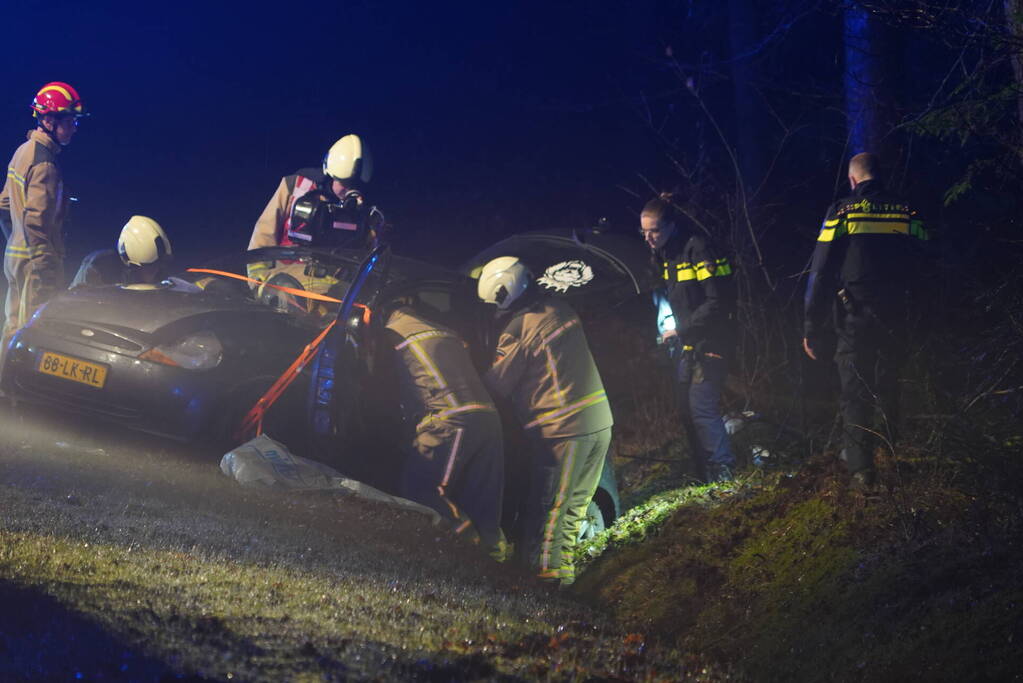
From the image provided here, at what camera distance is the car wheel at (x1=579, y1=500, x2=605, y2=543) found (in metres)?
7.05

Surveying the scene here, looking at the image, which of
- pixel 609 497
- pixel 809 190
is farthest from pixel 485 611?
pixel 809 190

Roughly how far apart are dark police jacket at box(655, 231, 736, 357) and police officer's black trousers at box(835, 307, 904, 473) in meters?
1.49

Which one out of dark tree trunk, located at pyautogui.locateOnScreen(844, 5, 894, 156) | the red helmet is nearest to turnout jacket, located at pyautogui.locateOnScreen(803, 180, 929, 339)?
dark tree trunk, located at pyautogui.locateOnScreen(844, 5, 894, 156)

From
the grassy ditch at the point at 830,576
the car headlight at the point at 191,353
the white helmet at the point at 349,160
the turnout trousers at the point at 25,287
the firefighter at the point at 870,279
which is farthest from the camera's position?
the turnout trousers at the point at 25,287

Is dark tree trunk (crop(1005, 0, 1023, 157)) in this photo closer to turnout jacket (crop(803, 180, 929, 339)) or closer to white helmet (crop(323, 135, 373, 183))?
turnout jacket (crop(803, 180, 929, 339))

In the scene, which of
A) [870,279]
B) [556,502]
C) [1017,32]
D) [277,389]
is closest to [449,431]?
[556,502]

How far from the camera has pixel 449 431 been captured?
6.54 meters

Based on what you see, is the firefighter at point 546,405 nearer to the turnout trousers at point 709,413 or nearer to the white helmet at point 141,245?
the turnout trousers at point 709,413

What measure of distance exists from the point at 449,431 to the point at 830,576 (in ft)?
7.56

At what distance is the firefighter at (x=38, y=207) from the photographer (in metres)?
9.46

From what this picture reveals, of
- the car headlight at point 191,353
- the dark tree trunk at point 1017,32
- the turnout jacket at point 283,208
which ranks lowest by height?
the car headlight at point 191,353

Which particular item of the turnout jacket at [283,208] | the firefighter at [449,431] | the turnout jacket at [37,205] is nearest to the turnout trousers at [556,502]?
the firefighter at [449,431]

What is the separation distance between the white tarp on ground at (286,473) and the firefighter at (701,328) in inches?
86.0

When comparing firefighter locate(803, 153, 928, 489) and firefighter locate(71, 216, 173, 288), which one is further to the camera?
firefighter locate(71, 216, 173, 288)
